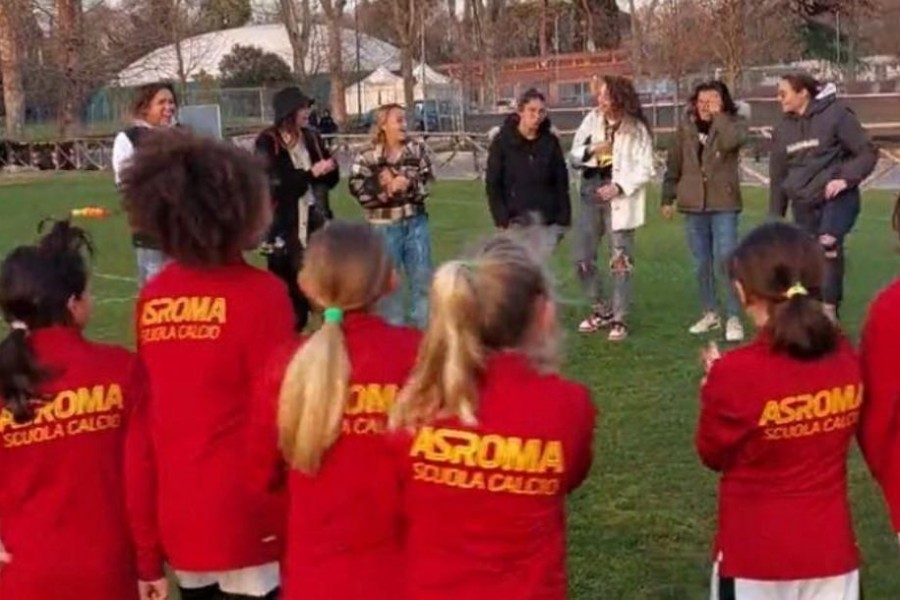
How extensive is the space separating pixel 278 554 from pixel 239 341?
2.13 ft

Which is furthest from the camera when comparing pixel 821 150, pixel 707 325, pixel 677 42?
pixel 677 42

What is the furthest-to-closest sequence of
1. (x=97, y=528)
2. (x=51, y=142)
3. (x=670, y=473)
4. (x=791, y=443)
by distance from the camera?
(x=51, y=142)
(x=670, y=473)
(x=97, y=528)
(x=791, y=443)

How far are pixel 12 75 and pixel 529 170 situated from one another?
44163 millimetres

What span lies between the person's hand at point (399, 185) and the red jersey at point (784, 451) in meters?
6.62

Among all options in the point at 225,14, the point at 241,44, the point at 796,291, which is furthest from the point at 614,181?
the point at 225,14

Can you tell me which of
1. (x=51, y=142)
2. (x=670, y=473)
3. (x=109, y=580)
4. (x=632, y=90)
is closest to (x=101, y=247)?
(x=632, y=90)

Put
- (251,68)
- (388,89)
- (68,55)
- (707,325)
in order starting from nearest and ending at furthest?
(707,325) → (68,55) → (388,89) → (251,68)

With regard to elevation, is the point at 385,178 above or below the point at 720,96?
below

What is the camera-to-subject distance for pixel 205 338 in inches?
164

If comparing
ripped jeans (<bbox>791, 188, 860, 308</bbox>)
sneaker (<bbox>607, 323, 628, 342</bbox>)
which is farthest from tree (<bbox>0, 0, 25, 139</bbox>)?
ripped jeans (<bbox>791, 188, 860, 308</bbox>)

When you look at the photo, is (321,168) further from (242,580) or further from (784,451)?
(784,451)

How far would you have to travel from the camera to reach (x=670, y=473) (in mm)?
7621

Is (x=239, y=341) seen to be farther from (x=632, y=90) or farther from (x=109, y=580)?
(x=632, y=90)

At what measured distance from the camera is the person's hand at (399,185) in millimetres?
10641
